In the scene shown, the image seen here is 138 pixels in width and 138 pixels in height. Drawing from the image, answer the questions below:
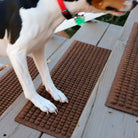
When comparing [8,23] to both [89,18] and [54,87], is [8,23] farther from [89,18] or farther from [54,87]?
[89,18]

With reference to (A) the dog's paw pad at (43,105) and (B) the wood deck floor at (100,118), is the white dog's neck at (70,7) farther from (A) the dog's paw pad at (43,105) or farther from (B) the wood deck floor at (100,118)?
(A) the dog's paw pad at (43,105)

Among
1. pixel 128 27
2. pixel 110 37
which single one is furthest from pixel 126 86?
pixel 110 37

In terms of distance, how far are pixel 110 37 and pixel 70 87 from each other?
4.42 ft

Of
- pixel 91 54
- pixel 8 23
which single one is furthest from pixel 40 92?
pixel 91 54

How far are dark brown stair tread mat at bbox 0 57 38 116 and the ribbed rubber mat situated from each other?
3.46 ft

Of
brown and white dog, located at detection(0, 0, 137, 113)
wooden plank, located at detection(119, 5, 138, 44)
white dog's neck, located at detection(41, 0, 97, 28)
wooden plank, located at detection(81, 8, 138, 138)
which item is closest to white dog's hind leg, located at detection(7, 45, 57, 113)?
brown and white dog, located at detection(0, 0, 137, 113)

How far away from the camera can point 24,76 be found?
1205mm

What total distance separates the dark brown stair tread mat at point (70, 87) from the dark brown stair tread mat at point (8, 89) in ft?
1.25

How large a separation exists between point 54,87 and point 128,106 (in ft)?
2.33

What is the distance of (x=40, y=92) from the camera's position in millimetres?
1514

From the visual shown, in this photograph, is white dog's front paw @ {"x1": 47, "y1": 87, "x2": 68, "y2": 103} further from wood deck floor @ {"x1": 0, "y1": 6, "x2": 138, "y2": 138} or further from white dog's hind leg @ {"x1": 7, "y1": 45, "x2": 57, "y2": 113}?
wood deck floor @ {"x1": 0, "y1": 6, "x2": 138, "y2": 138}

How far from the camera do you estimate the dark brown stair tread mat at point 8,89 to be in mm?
A: 1730

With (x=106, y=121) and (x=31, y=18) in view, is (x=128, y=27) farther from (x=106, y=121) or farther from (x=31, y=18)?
(x=106, y=121)

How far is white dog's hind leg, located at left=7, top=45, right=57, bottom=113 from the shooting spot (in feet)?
3.67
